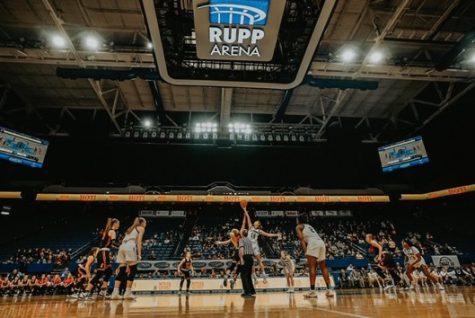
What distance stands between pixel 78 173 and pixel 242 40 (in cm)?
1913

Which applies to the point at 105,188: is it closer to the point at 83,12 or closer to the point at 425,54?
the point at 83,12

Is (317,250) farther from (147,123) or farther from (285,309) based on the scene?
(147,123)

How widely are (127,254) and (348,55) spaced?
420 inches

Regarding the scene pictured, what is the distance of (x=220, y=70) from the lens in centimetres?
559

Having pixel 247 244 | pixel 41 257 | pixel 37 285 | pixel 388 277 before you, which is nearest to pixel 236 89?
pixel 247 244

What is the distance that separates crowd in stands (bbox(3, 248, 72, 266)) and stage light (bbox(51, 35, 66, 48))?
11314mm

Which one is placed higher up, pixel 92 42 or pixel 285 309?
pixel 92 42

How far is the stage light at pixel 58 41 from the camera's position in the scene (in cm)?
1042

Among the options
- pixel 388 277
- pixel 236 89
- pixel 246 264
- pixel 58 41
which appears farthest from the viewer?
pixel 236 89

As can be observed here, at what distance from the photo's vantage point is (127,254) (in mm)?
5820

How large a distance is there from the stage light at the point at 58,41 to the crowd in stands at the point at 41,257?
445 inches

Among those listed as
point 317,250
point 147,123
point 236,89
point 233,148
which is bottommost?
point 317,250

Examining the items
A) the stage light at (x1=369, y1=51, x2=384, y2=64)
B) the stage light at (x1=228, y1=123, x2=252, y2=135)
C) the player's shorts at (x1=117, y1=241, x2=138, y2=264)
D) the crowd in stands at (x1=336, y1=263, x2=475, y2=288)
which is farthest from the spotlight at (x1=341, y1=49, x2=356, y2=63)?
the player's shorts at (x1=117, y1=241, x2=138, y2=264)

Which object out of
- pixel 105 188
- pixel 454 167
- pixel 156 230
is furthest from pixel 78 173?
pixel 454 167
